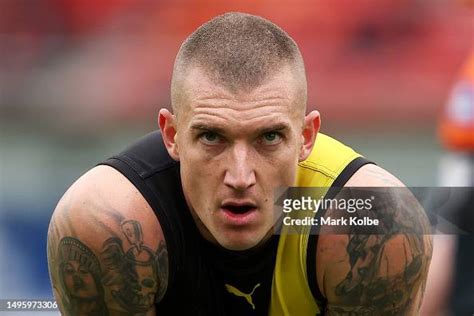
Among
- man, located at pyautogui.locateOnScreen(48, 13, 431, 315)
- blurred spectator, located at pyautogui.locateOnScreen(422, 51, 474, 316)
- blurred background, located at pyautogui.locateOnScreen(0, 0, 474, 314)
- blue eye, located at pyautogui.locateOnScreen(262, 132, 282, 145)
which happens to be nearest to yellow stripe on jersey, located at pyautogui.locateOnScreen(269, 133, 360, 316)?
man, located at pyautogui.locateOnScreen(48, 13, 431, 315)

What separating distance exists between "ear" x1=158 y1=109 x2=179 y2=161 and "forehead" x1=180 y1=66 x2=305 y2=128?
0.29 feet

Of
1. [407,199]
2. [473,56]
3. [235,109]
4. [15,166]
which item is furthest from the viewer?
[473,56]

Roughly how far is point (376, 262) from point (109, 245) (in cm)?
54

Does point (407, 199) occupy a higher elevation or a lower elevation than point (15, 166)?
lower

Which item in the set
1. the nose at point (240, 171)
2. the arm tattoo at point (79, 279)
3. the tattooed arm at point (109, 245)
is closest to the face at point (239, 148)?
the nose at point (240, 171)

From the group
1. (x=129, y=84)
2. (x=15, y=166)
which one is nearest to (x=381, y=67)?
(x=129, y=84)

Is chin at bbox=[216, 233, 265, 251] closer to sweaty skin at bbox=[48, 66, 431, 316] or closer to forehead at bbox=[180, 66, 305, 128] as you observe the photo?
sweaty skin at bbox=[48, 66, 431, 316]

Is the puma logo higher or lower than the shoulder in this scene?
lower

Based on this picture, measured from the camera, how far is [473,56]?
397 centimetres

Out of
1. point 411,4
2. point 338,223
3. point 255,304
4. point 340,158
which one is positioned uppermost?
point 411,4

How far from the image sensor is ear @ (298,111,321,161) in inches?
86.1

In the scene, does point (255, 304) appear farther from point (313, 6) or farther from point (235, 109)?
point (313, 6)

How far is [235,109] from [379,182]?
34 cm

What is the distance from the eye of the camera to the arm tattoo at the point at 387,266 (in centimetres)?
216
